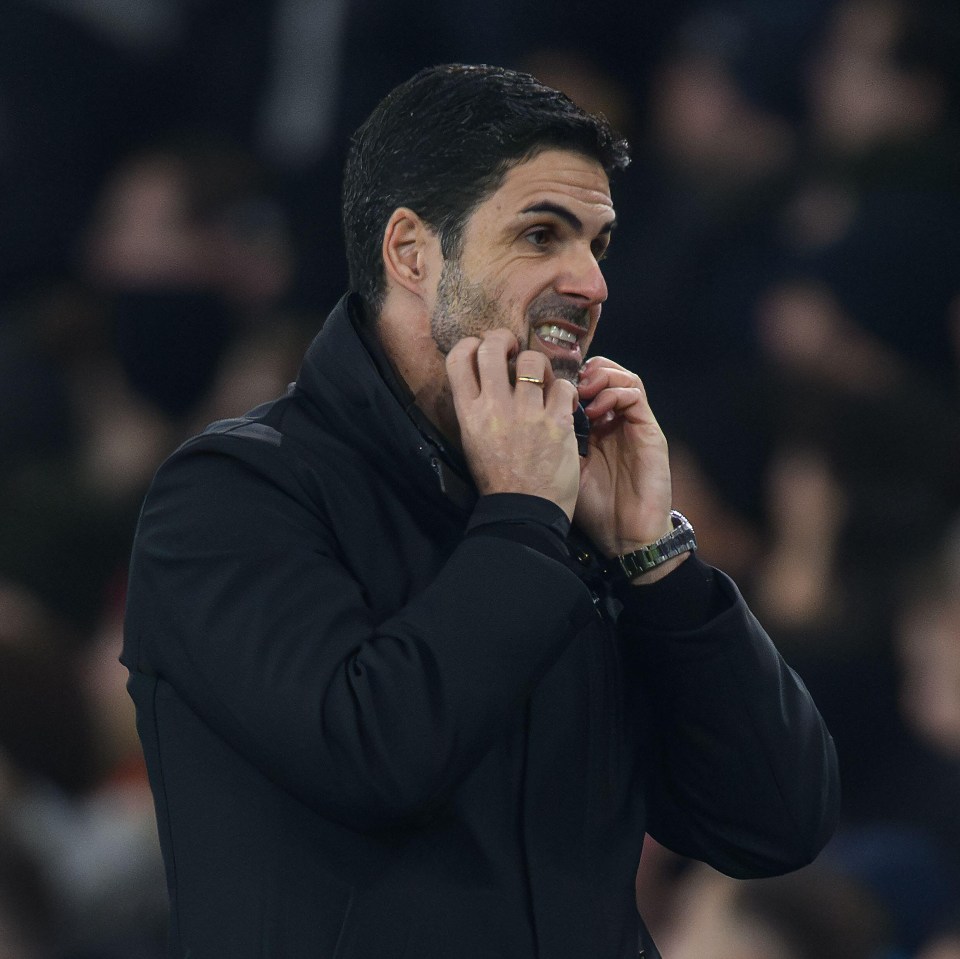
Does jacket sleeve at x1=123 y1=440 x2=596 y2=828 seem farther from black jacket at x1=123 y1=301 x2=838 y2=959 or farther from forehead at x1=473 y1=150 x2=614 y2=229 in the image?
forehead at x1=473 y1=150 x2=614 y2=229

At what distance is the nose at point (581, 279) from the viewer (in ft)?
5.87

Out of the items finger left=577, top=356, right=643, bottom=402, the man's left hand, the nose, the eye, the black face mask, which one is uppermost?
the eye

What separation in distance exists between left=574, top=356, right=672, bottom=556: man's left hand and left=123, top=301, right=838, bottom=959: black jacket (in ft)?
0.16

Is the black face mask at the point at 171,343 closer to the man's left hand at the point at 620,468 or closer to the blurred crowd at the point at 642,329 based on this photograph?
the blurred crowd at the point at 642,329

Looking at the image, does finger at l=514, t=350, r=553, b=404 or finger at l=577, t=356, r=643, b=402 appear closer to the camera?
finger at l=514, t=350, r=553, b=404

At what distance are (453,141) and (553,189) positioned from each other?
0.12 metres

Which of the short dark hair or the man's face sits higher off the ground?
the short dark hair

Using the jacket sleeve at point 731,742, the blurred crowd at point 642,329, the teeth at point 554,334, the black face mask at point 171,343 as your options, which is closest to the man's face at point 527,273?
the teeth at point 554,334

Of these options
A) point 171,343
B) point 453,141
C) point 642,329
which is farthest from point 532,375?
point 171,343

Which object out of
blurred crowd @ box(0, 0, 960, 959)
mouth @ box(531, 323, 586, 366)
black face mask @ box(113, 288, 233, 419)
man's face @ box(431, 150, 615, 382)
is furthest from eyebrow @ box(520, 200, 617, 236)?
black face mask @ box(113, 288, 233, 419)

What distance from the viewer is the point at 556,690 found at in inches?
66.6

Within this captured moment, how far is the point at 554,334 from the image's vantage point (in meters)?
1.79

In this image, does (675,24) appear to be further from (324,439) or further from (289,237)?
(324,439)

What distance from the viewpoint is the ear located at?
1.81m
